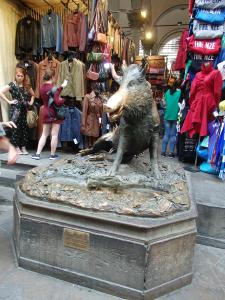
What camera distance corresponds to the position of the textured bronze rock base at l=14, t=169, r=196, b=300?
216 cm

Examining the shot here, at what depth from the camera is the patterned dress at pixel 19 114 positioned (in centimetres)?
521

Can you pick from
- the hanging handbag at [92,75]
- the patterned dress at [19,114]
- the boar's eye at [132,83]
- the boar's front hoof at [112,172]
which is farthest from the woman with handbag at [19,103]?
the boar's eye at [132,83]

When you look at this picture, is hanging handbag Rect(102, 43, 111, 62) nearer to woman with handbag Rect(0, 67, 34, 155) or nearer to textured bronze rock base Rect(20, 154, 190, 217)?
woman with handbag Rect(0, 67, 34, 155)

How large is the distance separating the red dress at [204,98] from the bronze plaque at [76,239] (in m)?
2.89

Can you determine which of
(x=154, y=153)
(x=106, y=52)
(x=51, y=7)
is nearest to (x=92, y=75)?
(x=106, y=52)

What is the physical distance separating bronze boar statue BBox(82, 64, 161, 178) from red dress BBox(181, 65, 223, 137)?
6.30 ft

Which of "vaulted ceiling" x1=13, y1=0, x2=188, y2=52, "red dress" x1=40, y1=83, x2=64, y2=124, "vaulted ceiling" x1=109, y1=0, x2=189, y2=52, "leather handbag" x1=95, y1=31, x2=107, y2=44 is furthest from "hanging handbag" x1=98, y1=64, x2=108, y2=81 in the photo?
"vaulted ceiling" x1=109, y1=0, x2=189, y2=52

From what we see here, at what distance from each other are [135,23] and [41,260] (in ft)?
30.6

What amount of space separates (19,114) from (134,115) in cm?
333

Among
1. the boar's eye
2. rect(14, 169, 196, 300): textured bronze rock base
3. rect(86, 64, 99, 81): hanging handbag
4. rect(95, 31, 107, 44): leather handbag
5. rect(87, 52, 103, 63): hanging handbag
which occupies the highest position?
rect(95, 31, 107, 44): leather handbag

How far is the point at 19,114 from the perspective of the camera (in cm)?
532

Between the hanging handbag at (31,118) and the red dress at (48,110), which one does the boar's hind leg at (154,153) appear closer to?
the red dress at (48,110)

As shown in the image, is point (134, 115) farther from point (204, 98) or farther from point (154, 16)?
point (154, 16)

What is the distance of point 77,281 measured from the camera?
7.74 ft
